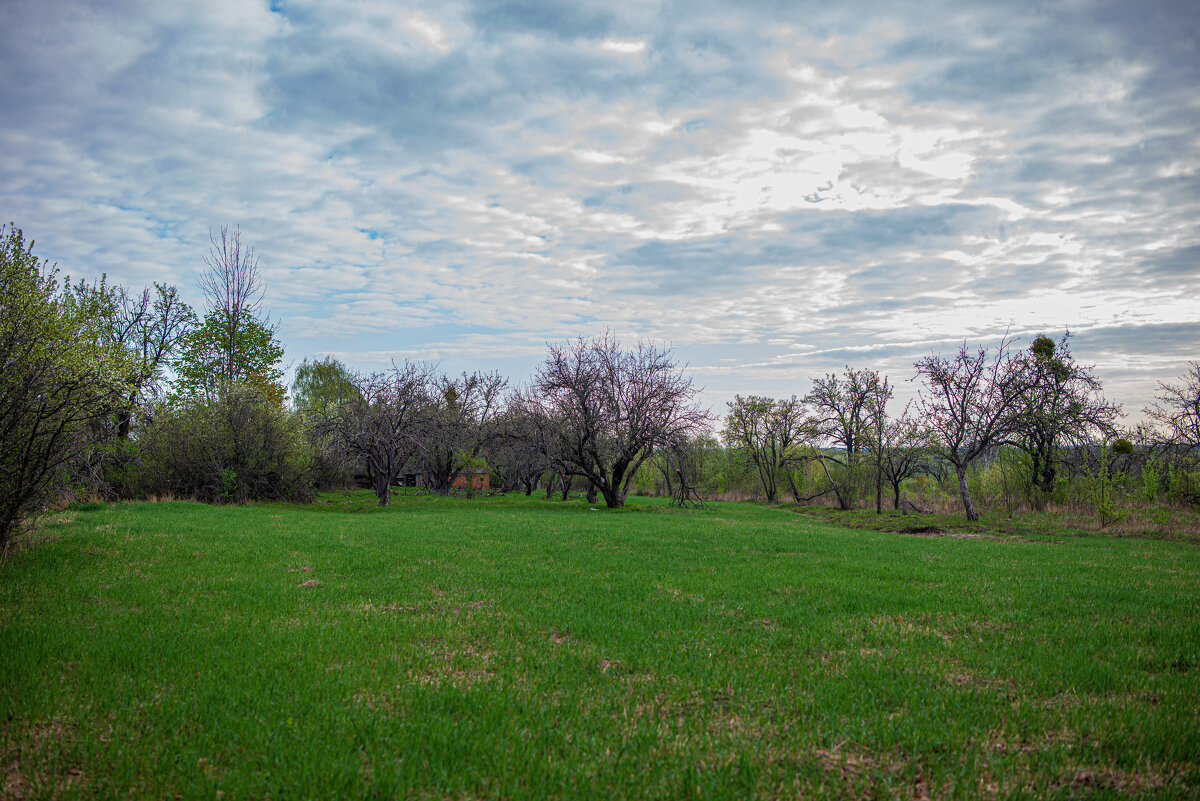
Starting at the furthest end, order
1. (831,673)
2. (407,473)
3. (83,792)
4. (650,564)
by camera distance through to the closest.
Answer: (407,473)
(650,564)
(831,673)
(83,792)

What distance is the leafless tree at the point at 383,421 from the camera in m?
29.1

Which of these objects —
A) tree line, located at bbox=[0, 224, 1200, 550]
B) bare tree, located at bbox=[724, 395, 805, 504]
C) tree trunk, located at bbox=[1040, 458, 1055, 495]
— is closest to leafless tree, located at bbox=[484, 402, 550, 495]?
tree line, located at bbox=[0, 224, 1200, 550]

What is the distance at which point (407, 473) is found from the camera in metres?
55.0

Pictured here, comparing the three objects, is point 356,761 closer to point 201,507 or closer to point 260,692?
point 260,692

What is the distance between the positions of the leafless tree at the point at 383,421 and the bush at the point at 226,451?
261 centimetres

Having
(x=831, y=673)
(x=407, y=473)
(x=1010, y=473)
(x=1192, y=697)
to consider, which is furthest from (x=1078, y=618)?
(x=407, y=473)

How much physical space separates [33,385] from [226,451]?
799 inches

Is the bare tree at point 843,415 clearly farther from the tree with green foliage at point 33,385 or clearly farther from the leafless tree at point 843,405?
the tree with green foliage at point 33,385

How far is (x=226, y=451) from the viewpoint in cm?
2689

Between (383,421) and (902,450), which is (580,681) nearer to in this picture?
(383,421)

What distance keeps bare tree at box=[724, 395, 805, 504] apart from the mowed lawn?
115ft

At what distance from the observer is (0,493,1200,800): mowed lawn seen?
3818mm

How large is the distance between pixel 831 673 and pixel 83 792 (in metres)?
6.02

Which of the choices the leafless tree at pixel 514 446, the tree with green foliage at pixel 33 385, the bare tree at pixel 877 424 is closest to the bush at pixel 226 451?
the leafless tree at pixel 514 446
